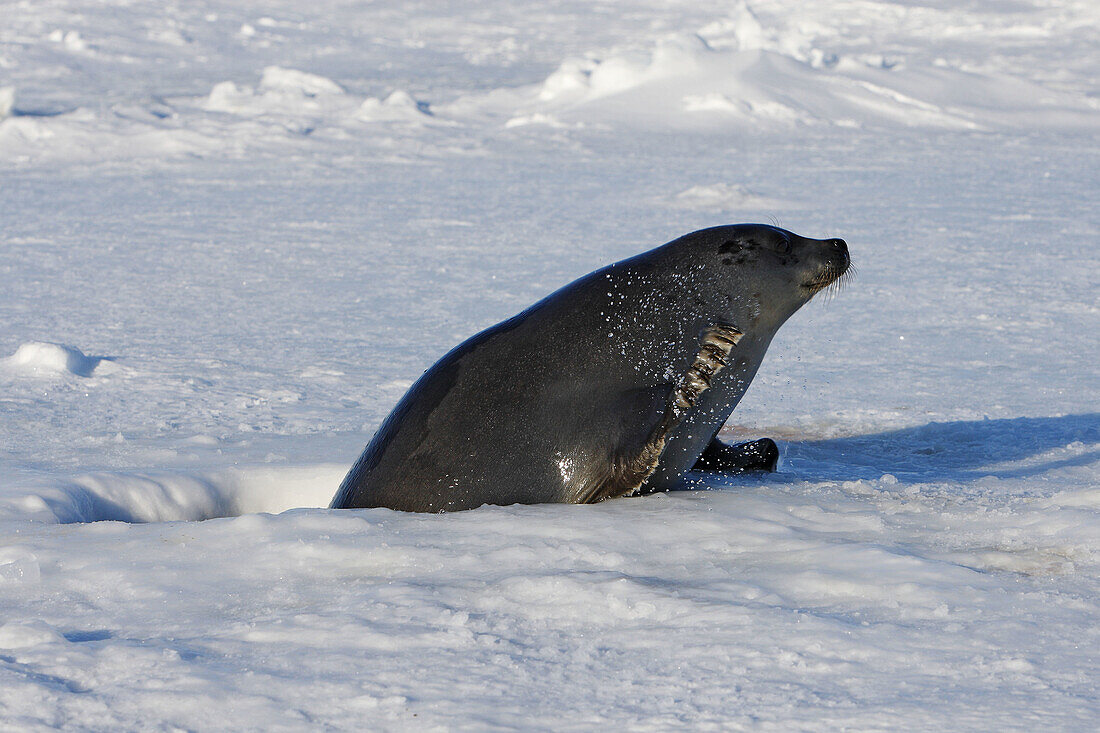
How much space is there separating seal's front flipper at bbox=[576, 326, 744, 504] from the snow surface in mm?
92

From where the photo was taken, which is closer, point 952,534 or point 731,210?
point 952,534

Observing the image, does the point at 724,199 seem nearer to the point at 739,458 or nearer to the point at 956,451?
the point at 956,451

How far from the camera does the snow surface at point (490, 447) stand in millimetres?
2055

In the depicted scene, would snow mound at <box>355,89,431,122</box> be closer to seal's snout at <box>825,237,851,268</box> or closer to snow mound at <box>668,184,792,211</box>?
snow mound at <box>668,184,792,211</box>

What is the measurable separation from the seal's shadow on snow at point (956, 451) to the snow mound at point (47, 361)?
2929mm

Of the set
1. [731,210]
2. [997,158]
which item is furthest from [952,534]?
[997,158]

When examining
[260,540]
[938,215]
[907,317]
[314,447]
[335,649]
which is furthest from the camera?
[938,215]

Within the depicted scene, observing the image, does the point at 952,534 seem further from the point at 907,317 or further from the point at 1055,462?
the point at 907,317

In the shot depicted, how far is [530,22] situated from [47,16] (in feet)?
26.1

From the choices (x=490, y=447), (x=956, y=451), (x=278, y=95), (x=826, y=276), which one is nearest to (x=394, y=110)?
(x=278, y=95)

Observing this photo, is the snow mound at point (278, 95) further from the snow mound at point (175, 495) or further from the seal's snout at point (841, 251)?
the seal's snout at point (841, 251)

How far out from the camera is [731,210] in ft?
29.6

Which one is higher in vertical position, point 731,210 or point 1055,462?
point 731,210

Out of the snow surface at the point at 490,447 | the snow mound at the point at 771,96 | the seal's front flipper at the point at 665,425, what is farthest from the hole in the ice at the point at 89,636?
the snow mound at the point at 771,96
